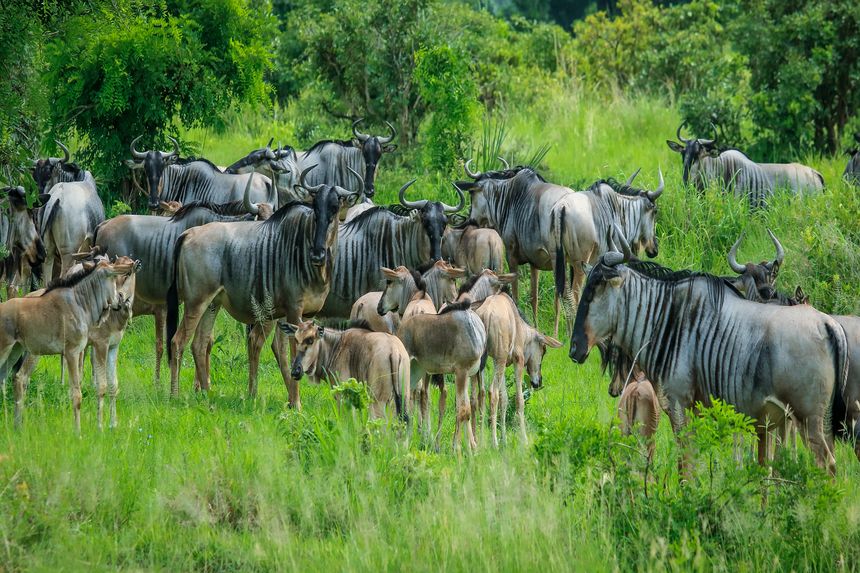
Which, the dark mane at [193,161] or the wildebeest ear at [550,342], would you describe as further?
the dark mane at [193,161]

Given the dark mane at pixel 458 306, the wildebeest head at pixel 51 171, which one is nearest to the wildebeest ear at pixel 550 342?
the dark mane at pixel 458 306

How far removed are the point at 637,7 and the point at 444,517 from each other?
26410mm

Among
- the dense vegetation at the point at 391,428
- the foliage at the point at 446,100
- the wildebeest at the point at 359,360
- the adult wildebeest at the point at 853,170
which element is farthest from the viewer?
the foliage at the point at 446,100

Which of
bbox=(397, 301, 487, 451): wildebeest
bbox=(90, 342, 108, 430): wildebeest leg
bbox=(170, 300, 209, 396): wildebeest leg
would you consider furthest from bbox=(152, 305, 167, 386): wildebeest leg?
bbox=(397, 301, 487, 451): wildebeest

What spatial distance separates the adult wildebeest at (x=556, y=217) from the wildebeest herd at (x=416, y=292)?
0.03 metres

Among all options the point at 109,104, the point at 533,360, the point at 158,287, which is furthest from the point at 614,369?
the point at 109,104

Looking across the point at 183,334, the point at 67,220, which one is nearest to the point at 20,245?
the point at 67,220

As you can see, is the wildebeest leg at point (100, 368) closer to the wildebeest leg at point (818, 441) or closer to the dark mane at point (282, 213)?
the dark mane at point (282, 213)

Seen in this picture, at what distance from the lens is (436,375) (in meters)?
10.8

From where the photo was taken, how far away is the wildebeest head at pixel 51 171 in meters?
16.8

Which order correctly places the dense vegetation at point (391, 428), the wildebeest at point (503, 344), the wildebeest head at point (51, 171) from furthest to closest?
1. the wildebeest head at point (51, 171)
2. the wildebeest at point (503, 344)
3. the dense vegetation at point (391, 428)

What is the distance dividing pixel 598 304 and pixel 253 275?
13.8 feet

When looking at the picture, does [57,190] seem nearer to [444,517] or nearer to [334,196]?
[334,196]

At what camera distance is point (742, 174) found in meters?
18.2
